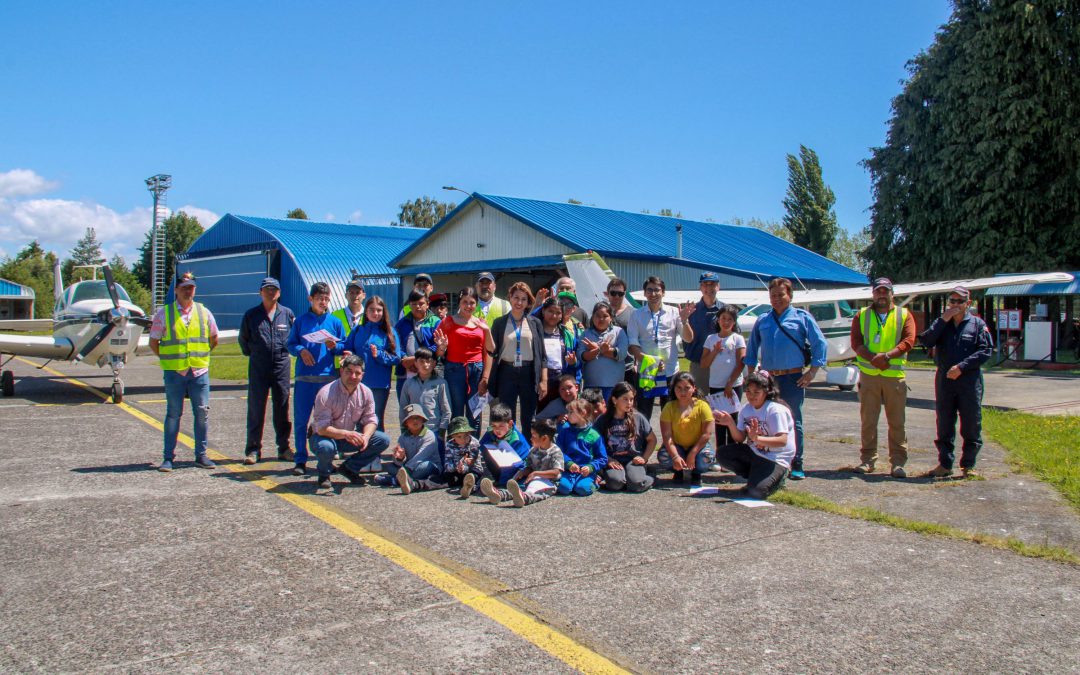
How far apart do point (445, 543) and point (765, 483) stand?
2787mm

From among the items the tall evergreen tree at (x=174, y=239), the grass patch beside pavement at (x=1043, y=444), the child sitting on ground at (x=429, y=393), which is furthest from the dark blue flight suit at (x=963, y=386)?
the tall evergreen tree at (x=174, y=239)

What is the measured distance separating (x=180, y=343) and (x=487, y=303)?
3014 mm

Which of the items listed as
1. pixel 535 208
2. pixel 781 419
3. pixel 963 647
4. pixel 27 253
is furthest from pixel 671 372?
pixel 27 253

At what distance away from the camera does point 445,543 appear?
5066 mm

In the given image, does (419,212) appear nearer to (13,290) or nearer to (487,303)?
(13,290)

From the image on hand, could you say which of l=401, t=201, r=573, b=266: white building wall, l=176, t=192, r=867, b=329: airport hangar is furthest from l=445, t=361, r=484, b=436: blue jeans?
l=401, t=201, r=573, b=266: white building wall

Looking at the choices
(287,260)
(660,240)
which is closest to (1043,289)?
(660,240)

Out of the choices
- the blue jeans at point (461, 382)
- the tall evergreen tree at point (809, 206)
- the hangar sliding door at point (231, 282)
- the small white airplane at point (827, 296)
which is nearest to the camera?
the blue jeans at point (461, 382)

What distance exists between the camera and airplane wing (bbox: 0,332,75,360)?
Result: 15409 millimetres

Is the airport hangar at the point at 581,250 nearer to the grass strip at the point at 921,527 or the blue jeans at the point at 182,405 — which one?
the blue jeans at the point at 182,405

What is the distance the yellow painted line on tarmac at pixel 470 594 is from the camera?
338 centimetres

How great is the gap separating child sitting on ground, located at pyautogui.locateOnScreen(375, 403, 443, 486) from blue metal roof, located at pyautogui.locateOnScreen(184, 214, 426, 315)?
94.6 feet

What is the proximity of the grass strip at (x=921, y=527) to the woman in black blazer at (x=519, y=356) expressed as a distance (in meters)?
2.36

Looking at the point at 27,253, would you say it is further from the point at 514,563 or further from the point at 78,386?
the point at 514,563
